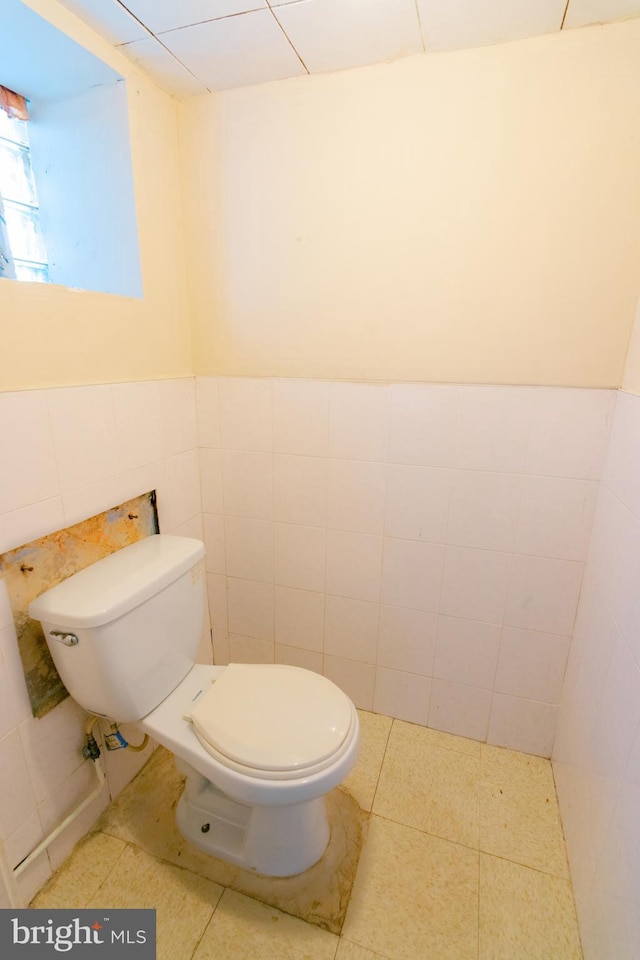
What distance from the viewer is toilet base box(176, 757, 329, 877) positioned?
1084mm

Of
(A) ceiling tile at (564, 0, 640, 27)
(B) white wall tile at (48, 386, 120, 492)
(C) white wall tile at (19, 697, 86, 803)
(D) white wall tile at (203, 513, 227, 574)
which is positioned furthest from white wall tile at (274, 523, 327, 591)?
(A) ceiling tile at (564, 0, 640, 27)

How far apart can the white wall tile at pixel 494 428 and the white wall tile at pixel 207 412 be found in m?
0.81

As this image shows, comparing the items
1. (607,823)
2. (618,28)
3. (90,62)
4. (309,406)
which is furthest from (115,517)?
(618,28)

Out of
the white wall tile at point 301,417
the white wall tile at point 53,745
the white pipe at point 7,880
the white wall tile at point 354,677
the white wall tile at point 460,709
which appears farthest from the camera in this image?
the white wall tile at point 354,677

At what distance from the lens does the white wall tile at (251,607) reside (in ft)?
5.30

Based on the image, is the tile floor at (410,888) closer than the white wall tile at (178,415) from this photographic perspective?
Yes

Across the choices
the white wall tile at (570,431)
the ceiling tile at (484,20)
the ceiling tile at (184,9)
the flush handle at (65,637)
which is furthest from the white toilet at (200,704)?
the ceiling tile at (484,20)

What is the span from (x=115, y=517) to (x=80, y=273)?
703mm

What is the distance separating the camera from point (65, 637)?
942 mm

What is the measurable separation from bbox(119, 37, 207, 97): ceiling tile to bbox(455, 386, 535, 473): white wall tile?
1155mm

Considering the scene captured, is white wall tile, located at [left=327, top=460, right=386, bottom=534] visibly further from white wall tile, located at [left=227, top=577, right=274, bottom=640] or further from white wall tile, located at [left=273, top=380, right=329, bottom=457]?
white wall tile, located at [left=227, top=577, right=274, bottom=640]

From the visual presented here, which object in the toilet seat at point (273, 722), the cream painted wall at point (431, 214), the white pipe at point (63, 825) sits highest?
the cream painted wall at point (431, 214)

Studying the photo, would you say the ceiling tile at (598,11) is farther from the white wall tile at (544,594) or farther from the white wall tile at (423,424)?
the white wall tile at (544,594)

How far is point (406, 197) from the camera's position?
1174mm
